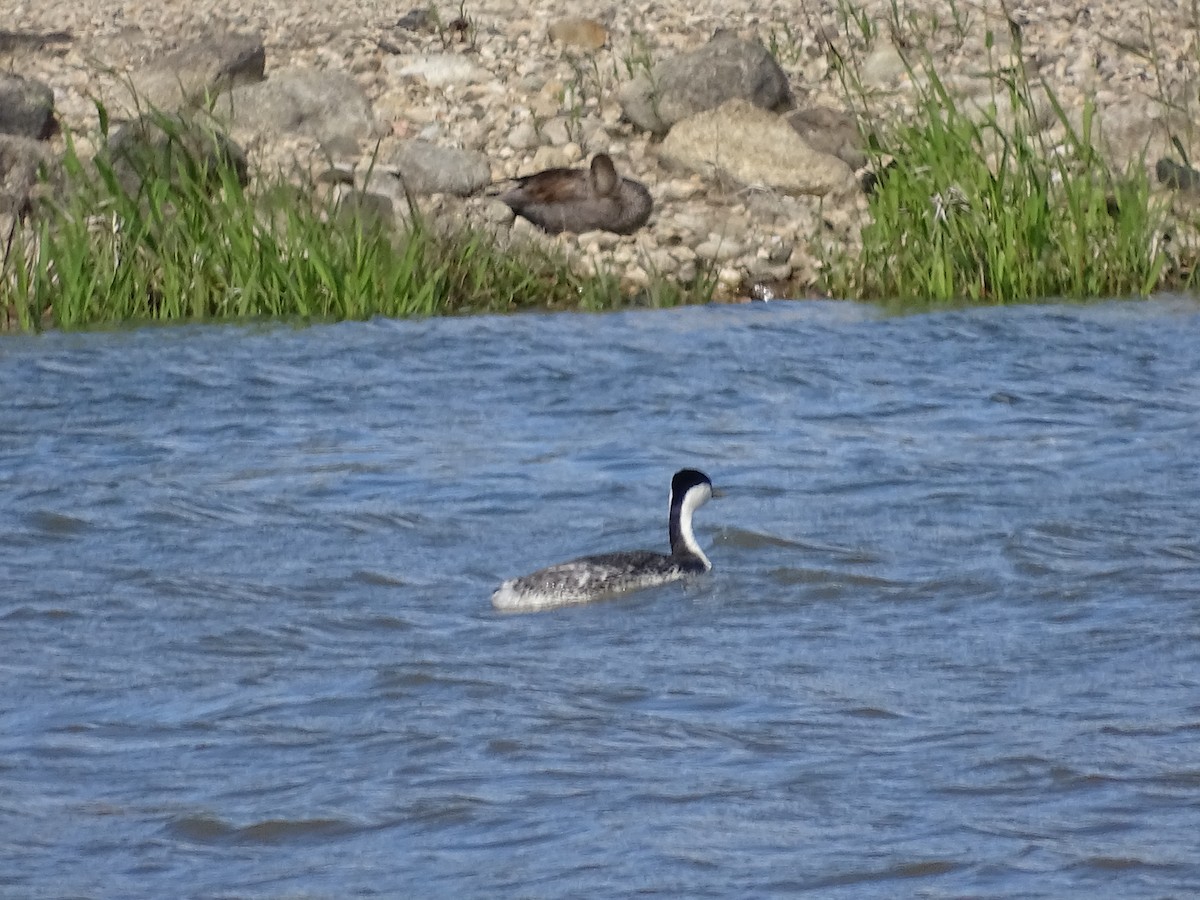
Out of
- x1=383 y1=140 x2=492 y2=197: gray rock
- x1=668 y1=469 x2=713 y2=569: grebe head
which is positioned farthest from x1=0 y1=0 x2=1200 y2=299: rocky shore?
x1=668 y1=469 x2=713 y2=569: grebe head

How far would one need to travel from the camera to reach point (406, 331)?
12336 millimetres

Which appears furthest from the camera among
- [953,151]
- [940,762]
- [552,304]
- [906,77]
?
[906,77]

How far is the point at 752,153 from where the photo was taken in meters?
15.6

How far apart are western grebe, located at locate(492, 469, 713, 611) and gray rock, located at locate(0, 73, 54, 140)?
9.32m

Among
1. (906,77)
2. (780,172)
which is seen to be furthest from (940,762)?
(906,77)

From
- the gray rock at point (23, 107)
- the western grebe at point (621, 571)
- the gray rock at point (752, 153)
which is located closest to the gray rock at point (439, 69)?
the gray rock at point (752, 153)

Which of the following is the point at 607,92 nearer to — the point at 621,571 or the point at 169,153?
the point at 169,153

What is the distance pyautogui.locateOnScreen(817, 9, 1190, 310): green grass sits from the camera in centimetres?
1182

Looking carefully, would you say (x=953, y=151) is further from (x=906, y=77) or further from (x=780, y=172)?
(x=906, y=77)

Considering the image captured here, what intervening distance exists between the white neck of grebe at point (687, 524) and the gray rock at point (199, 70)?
31.4ft

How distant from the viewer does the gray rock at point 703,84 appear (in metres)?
16.1

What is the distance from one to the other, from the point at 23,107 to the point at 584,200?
4336 mm

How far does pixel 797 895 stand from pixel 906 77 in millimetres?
13455

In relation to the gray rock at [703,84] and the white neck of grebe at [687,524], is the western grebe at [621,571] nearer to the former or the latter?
the white neck of grebe at [687,524]
